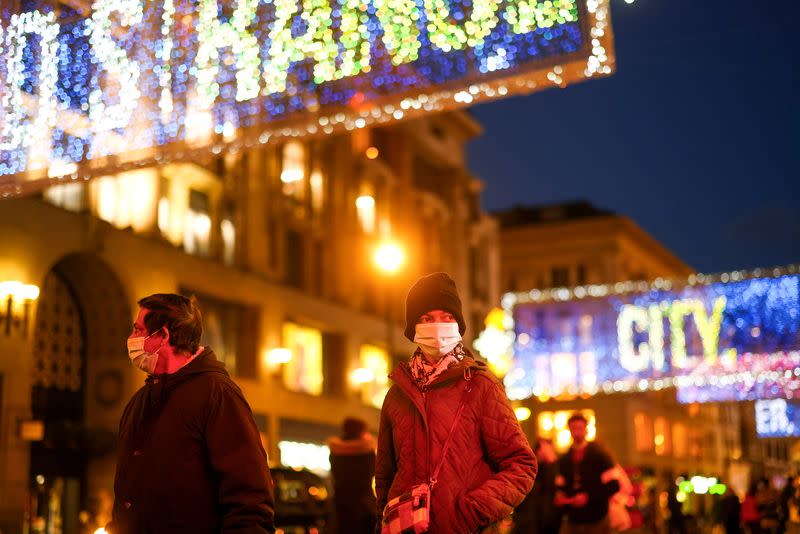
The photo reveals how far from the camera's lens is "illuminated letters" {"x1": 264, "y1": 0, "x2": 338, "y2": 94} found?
7.00 metres

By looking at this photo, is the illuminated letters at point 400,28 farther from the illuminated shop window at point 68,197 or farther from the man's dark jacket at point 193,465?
the illuminated shop window at point 68,197

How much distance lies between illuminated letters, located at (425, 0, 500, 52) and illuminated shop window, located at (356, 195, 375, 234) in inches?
1437

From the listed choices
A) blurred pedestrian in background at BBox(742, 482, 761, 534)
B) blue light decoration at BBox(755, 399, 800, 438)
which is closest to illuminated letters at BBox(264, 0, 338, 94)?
blurred pedestrian in background at BBox(742, 482, 761, 534)

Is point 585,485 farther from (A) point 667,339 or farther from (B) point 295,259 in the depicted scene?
(B) point 295,259

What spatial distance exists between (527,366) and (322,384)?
914cm

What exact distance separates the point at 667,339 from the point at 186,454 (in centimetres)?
2917

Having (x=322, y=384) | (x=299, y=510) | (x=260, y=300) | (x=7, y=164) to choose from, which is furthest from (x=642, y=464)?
(x=7, y=164)

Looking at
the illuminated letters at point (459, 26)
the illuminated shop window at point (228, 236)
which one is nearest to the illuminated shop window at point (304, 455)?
the illuminated shop window at point (228, 236)

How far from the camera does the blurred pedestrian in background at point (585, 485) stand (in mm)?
10703

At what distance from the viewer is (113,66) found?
7.53 metres

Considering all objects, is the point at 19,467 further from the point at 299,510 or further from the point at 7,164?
the point at 7,164

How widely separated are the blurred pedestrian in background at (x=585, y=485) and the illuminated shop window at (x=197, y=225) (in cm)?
2211

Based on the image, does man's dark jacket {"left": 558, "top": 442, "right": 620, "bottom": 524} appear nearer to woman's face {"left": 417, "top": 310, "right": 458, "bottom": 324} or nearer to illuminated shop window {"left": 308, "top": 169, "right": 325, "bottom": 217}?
woman's face {"left": 417, "top": 310, "right": 458, "bottom": 324}

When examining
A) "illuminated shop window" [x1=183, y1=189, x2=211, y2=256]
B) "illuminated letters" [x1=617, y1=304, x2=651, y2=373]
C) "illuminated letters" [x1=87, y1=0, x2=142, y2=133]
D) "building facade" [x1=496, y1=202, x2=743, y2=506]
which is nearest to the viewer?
"illuminated letters" [x1=87, y1=0, x2=142, y2=133]
